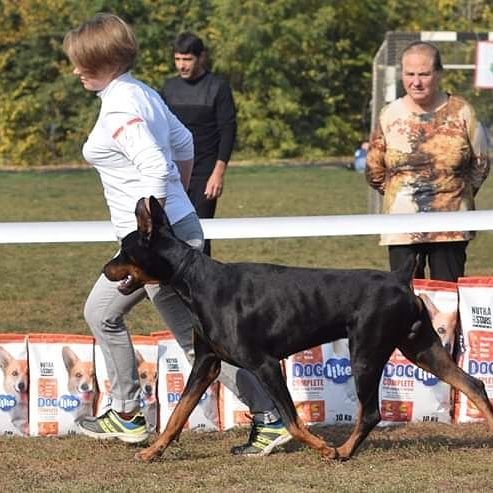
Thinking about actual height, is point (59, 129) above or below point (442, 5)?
below

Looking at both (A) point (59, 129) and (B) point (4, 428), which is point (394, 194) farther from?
(A) point (59, 129)

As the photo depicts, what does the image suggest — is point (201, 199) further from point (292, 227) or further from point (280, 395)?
point (280, 395)

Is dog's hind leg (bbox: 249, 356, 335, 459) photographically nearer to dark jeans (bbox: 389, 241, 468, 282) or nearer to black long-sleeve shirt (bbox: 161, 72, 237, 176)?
dark jeans (bbox: 389, 241, 468, 282)

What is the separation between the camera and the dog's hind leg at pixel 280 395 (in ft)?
17.5

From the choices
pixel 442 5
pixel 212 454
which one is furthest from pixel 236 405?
pixel 442 5

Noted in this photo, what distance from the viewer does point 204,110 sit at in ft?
29.5

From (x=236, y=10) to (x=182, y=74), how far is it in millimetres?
22519

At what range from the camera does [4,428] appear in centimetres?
613

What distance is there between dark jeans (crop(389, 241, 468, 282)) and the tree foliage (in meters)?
23.3

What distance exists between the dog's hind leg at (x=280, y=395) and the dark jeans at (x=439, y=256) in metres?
1.46

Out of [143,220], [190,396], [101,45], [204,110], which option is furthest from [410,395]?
[204,110]

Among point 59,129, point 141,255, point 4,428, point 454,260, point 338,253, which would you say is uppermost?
point 141,255

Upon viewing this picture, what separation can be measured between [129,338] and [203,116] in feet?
11.4

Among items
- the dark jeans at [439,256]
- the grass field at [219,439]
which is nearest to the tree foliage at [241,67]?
the grass field at [219,439]
